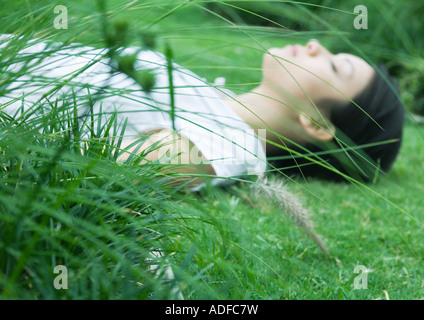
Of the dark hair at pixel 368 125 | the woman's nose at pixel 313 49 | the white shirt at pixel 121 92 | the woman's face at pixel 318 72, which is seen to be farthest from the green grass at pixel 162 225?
the woman's nose at pixel 313 49

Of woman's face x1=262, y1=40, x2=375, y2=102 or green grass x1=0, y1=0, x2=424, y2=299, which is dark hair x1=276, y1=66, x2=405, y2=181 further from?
green grass x1=0, y1=0, x2=424, y2=299

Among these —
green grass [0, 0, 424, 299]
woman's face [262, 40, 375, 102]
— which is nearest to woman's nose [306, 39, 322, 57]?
woman's face [262, 40, 375, 102]

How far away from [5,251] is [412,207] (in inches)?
65.3

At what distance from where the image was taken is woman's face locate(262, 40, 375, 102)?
81.0 inches

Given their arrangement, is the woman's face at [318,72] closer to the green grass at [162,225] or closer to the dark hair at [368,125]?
the dark hair at [368,125]

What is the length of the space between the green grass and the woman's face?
42cm

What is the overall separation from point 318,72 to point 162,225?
4.48ft

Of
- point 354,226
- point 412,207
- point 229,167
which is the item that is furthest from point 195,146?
point 412,207

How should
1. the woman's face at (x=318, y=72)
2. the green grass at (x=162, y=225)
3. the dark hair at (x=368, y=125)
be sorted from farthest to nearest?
1. the dark hair at (x=368, y=125)
2. the woman's face at (x=318, y=72)
3. the green grass at (x=162, y=225)

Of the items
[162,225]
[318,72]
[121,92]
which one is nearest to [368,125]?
[318,72]

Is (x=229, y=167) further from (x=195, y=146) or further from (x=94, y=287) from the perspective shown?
(x=94, y=287)

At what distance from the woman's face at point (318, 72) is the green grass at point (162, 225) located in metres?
0.42

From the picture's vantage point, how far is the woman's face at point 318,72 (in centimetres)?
206

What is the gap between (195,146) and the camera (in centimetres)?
191
